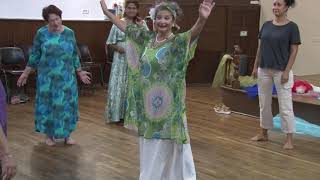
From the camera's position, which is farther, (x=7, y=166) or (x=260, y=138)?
(x=260, y=138)

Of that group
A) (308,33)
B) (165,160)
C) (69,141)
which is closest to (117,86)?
(69,141)

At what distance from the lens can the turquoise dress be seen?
17.0ft

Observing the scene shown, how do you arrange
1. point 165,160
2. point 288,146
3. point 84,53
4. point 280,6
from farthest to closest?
1. point 84,53
2. point 288,146
3. point 280,6
4. point 165,160

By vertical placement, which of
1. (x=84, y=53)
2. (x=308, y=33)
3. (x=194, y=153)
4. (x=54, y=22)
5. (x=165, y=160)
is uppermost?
(x=54, y=22)

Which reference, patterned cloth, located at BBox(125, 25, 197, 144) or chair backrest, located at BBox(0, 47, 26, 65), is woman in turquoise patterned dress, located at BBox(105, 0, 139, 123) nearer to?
chair backrest, located at BBox(0, 47, 26, 65)

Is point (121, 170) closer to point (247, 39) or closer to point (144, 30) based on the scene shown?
point (144, 30)

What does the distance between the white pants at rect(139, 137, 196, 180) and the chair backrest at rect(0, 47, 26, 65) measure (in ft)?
17.7

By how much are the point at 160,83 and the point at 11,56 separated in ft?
18.3

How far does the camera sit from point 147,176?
3.59 meters

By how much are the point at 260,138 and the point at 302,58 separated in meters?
5.46

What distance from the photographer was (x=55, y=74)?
521 centimetres

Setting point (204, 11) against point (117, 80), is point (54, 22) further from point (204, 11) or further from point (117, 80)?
point (204, 11)

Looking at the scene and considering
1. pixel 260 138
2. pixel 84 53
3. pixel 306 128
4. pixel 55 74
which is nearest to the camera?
pixel 55 74

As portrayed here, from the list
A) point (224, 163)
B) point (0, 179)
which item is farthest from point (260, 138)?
point (0, 179)
